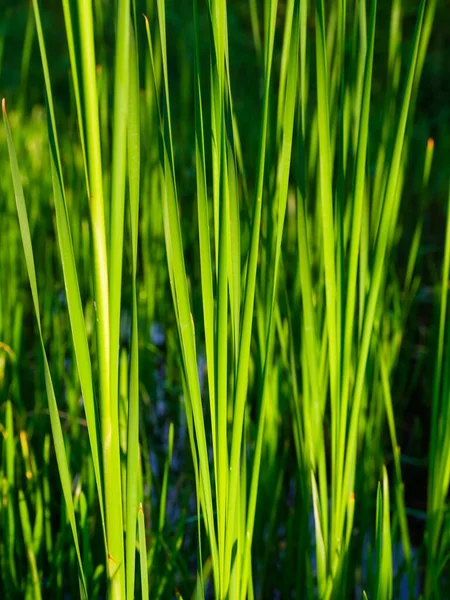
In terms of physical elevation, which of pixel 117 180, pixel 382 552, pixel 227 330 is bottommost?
pixel 382 552

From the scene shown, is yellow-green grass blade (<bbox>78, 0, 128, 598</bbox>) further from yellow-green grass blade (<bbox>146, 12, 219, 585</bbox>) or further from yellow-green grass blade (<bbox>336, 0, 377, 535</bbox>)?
yellow-green grass blade (<bbox>336, 0, 377, 535</bbox>)

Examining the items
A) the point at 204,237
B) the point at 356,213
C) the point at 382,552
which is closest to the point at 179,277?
the point at 204,237

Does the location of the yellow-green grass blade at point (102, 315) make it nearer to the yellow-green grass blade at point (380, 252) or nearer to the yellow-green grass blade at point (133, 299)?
the yellow-green grass blade at point (133, 299)

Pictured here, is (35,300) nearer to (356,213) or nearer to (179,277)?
(179,277)

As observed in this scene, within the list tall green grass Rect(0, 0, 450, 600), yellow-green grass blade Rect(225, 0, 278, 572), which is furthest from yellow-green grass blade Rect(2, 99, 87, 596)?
yellow-green grass blade Rect(225, 0, 278, 572)

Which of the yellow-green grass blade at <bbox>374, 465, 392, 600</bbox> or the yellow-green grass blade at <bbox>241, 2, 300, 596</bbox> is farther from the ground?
the yellow-green grass blade at <bbox>241, 2, 300, 596</bbox>

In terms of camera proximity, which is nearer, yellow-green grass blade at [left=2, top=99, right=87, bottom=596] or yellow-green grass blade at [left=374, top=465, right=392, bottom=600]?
yellow-green grass blade at [left=2, top=99, right=87, bottom=596]

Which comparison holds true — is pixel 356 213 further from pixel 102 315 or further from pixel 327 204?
pixel 102 315

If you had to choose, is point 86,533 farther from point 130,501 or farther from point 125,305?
point 125,305

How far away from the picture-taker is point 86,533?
0.57m

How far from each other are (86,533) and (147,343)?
0.46 metres

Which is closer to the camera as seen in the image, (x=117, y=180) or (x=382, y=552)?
(x=117, y=180)

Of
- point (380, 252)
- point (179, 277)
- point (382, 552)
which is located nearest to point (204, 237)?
point (179, 277)

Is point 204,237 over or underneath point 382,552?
over
